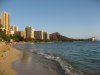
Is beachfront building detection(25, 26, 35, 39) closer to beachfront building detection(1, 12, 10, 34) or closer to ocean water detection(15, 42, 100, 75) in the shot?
beachfront building detection(1, 12, 10, 34)

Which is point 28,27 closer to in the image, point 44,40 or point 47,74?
point 44,40

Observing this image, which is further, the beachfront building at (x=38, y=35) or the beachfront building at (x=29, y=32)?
the beachfront building at (x=38, y=35)

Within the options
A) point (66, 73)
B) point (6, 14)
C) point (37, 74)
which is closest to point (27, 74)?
point (37, 74)

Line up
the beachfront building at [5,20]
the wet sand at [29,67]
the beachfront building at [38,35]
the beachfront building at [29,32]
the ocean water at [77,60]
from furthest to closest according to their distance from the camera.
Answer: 1. the beachfront building at [38,35]
2. the beachfront building at [29,32]
3. the beachfront building at [5,20]
4. the ocean water at [77,60]
5. the wet sand at [29,67]

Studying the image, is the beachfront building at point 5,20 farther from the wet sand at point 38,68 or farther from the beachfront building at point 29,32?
the wet sand at point 38,68

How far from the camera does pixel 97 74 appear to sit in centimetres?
925

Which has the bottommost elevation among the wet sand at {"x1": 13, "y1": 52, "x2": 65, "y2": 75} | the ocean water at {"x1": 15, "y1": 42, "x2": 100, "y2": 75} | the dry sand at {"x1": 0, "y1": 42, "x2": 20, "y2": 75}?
the ocean water at {"x1": 15, "y1": 42, "x2": 100, "y2": 75}

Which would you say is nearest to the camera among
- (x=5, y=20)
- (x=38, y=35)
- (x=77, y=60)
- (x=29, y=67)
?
(x=29, y=67)

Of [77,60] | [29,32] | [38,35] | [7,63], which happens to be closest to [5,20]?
[29,32]

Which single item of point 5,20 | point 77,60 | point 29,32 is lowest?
point 77,60

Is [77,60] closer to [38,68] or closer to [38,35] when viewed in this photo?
[38,68]

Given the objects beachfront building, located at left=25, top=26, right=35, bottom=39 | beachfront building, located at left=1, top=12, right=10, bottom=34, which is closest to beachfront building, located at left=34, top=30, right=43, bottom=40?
beachfront building, located at left=25, top=26, right=35, bottom=39

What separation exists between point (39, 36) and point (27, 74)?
134367mm

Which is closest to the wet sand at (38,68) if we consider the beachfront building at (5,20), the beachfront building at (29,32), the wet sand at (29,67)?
the wet sand at (29,67)
